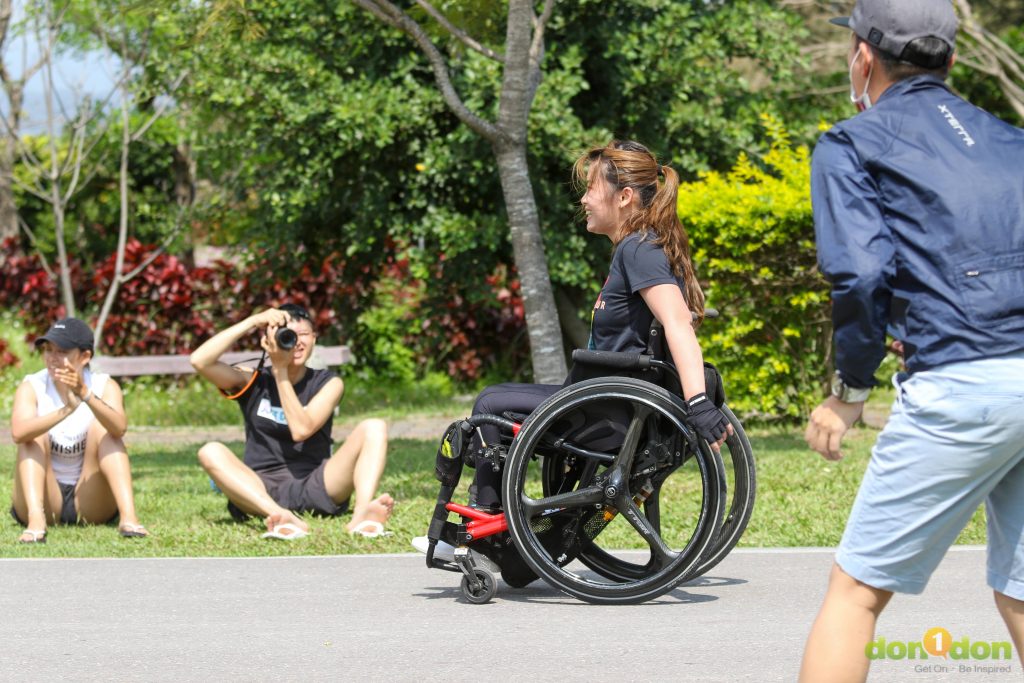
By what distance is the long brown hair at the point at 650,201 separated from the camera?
200 inches

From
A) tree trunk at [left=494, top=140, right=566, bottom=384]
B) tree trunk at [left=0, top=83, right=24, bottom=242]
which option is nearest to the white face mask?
tree trunk at [left=494, top=140, right=566, bottom=384]

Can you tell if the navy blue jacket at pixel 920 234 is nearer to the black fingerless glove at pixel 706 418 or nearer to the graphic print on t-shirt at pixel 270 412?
the black fingerless glove at pixel 706 418

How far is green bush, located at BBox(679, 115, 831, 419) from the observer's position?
9.90m

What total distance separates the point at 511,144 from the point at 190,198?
1336 cm

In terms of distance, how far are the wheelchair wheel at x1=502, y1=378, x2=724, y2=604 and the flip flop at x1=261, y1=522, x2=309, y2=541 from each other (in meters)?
1.79

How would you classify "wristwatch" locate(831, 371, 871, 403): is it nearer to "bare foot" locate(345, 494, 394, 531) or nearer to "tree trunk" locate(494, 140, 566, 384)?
"bare foot" locate(345, 494, 394, 531)

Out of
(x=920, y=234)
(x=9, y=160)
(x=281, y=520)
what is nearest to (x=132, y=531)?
(x=281, y=520)

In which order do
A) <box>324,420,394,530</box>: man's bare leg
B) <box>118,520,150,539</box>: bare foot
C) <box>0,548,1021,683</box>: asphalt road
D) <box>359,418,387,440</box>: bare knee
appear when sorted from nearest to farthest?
1. <box>0,548,1021,683</box>: asphalt road
2. <box>324,420,394,530</box>: man's bare leg
3. <box>359,418,387,440</box>: bare knee
4. <box>118,520,150,539</box>: bare foot

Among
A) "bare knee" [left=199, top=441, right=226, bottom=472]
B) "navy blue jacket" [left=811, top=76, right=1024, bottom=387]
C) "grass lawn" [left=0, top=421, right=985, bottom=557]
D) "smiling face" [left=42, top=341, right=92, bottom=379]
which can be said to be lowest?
"grass lawn" [left=0, top=421, right=985, bottom=557]

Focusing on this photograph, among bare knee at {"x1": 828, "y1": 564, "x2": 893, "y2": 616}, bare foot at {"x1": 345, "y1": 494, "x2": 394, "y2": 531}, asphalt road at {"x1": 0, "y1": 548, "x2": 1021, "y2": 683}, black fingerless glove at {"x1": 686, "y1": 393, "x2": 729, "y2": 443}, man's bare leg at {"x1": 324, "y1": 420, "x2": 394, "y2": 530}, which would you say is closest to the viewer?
bare knee at {"x1": 828, "y1": 564, "x2": 893, "y2": 616}

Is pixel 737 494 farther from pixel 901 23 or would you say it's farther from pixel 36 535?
pixel 36 535

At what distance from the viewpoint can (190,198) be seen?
21.0 m

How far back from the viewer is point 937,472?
9.28 ft

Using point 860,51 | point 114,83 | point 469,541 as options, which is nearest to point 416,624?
Answer: point 469,541
